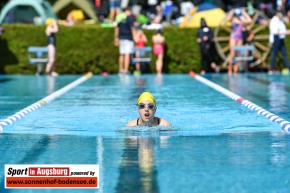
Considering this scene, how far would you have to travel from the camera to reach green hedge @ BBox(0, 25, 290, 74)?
96.0 feet

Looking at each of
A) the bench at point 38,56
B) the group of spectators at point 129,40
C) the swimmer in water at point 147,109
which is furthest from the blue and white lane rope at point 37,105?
the bench at point 38,56

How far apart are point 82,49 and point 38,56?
1470 millimetres

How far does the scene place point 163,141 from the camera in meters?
10.8

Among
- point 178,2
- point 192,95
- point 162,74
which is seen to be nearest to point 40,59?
point 162,74

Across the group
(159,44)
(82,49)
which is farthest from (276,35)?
(82,49)

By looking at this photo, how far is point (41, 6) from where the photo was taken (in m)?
35.9

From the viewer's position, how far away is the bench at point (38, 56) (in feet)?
93.4

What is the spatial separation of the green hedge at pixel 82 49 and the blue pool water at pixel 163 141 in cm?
932

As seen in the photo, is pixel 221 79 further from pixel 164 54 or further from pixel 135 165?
pixel 135 165

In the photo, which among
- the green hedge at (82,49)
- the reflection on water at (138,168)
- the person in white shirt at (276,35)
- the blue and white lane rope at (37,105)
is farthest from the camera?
the green hedge at (82,49)

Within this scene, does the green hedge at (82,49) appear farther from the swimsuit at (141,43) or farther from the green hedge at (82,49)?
the swimsuit at (141,43)

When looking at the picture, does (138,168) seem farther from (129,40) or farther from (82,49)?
(82,49)

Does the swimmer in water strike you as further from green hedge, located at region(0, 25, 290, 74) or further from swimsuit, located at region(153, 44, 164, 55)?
green hedge, located at region(0, 25, 290, 74)

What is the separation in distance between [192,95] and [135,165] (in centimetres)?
1001
